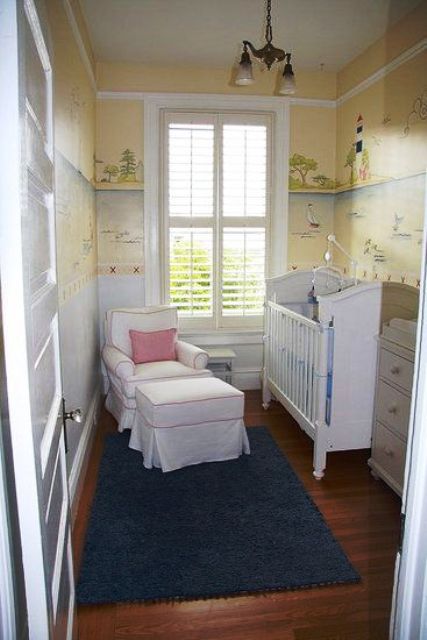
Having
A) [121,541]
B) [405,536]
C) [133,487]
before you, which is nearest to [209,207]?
[133,487]

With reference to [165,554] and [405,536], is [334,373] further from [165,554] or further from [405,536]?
[405,536]

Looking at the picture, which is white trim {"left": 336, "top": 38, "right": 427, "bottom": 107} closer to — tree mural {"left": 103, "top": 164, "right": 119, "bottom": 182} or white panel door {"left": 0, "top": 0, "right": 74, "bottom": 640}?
tree mural {"left": 103, "top": 164, "right": 119, "bottom": 182}

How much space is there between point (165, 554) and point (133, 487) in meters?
0.62

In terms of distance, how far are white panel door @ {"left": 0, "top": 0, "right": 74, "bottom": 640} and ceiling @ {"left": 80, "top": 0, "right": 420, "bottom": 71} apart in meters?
2.27

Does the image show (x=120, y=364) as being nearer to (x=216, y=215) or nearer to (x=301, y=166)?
(x=216, y=215)

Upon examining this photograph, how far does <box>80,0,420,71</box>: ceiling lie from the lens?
3066 mm

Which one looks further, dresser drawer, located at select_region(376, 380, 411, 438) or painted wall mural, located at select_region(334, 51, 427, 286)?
painted wall mural, located at select_region(334, 51, 427, 286)

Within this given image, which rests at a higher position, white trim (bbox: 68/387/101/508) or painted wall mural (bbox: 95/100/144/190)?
painted wall mural (bbox: 95/100/144/190)

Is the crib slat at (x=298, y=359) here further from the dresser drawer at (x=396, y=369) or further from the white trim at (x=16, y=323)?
the white trim at (x=16, y=323)

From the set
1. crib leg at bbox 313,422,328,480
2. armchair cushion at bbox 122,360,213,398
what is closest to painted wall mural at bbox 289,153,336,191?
armchair cushion at bbox 122,360,213,398

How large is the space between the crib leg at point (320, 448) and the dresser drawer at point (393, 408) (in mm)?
312

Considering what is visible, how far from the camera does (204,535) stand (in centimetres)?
229

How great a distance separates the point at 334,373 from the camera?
2758 millimetres

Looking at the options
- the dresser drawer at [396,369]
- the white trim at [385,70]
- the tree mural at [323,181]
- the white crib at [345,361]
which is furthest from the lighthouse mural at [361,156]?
the dresser drawer at [396,369]
